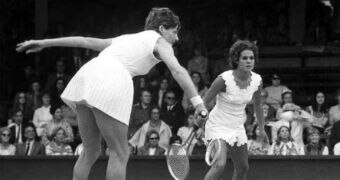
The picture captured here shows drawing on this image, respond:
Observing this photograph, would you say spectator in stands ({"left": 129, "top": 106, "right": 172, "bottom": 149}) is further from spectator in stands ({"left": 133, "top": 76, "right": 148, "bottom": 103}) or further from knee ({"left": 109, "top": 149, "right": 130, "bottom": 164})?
knee ({"left": 109, "top": 149, "right": 130, "bottom": 164})

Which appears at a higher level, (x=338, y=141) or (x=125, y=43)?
(x=125, y=43)

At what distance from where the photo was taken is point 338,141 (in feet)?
38.1

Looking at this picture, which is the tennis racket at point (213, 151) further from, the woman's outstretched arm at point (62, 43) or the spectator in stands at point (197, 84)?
the spectator in stands at point (197, 84)

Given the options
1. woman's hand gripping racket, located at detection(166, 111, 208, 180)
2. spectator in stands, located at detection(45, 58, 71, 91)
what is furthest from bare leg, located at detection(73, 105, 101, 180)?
spectator in stands, located at detection(45, 58, 71, 91)

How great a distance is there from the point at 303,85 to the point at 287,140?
438 centimetres

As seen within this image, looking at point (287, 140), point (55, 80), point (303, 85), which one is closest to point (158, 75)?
point (55, 80)

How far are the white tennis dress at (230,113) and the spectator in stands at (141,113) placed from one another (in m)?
4.49

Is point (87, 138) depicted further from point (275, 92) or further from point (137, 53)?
point (275, 92)

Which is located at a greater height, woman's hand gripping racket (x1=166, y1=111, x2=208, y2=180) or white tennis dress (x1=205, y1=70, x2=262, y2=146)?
white tennis dress (x1=205, y1=70, x2=262, y2=146)

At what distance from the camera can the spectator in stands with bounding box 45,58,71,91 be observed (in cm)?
1416

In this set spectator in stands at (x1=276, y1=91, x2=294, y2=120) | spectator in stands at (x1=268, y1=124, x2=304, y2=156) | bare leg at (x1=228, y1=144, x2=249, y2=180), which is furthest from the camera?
spectator in stands at (x1=276, y1=91, x2=294, y2=120)

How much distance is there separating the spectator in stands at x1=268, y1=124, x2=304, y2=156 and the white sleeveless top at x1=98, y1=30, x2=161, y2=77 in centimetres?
536

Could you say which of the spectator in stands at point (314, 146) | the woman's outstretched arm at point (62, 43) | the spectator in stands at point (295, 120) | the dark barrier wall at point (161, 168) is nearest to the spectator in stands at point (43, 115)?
the dark barrier wall at point (161, 168)

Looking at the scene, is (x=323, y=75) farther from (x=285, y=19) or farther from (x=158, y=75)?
(x=158, y=75)
